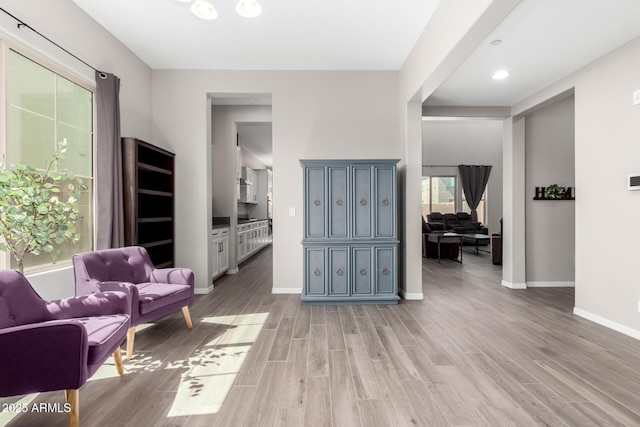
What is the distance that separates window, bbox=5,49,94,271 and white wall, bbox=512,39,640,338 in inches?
193

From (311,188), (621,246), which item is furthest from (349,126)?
(621,246)

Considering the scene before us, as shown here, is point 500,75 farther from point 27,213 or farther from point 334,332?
point 27,213

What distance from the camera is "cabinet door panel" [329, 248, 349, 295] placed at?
360cm

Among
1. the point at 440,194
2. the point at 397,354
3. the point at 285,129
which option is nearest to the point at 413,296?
the point at 397,354

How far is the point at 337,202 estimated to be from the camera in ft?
11.8

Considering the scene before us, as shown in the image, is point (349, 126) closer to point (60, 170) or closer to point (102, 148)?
point (102, 148)

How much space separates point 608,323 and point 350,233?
2703mm

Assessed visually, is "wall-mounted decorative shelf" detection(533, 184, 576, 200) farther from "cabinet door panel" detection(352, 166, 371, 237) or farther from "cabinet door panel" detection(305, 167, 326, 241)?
"cabinet door panel" detection(305, 167, 326, 241)

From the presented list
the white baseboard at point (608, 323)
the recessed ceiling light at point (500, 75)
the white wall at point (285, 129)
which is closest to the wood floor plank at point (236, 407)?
the white wall at point (285, 129)

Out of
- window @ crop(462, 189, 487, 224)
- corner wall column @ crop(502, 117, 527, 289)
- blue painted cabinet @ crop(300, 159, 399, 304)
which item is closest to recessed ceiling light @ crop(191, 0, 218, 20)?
blue painted cabinet @ crop(300, 159, 399, 304)

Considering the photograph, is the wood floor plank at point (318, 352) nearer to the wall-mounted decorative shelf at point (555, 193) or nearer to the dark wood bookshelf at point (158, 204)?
the dark wood bookshelf at point (158, 204)

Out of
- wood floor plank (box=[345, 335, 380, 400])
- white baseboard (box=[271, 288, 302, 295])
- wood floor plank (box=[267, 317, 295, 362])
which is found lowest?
wood floor plank (box=[267, 317, 295, 362])

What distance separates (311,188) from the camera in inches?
142

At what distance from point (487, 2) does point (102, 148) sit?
11.3 feet
